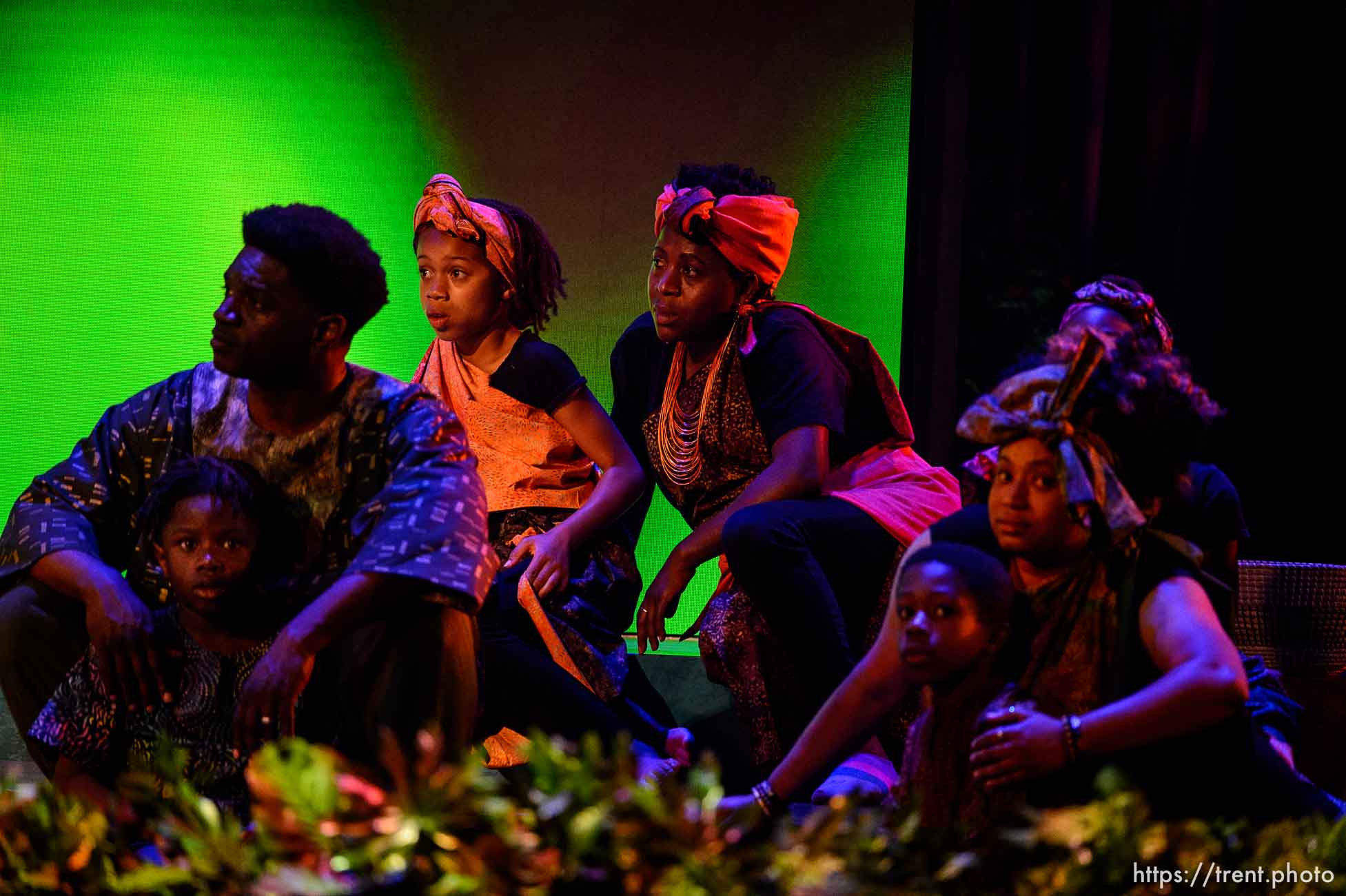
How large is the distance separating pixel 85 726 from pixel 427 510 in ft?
2.62

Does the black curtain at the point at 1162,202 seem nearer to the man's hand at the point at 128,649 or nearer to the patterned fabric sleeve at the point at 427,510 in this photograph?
the patterned fabric sleeve at the point at 427,510

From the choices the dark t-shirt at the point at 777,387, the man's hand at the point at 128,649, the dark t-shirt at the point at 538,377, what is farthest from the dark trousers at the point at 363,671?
the dark t-shirt at the point at 777,387

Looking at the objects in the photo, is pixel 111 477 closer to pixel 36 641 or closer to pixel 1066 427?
pixel 36 641

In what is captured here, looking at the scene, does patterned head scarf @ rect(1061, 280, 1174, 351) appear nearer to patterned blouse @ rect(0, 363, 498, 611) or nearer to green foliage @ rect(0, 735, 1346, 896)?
patterned blouse @ rect(0, 363, 498, 611)

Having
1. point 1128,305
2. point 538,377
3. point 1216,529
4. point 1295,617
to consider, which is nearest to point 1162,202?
point 1128,305

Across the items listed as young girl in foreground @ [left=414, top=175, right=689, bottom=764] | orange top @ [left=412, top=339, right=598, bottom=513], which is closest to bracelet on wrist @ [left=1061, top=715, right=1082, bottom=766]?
young girl in foreground @ [left=414, top=175, right=689, bottom=764]

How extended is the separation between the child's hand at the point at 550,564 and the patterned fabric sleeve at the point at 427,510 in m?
0.67

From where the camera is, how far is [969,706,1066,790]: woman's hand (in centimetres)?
241

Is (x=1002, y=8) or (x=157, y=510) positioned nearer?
(x=157, y=510)

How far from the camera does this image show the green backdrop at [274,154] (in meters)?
5.36

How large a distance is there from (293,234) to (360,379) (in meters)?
0.34

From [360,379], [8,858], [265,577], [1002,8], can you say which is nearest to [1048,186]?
[1002,8]

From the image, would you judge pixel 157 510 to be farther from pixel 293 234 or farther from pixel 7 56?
pixel 7 56

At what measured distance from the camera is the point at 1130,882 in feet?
6.55
